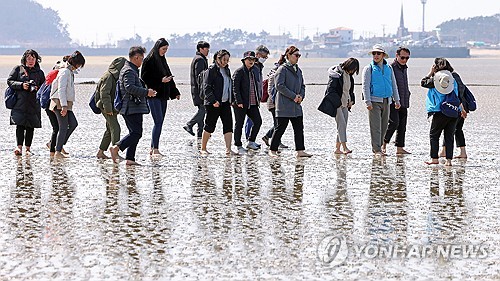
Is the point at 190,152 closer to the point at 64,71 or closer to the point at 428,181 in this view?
the point at 64,71

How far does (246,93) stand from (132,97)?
2230 millimetres

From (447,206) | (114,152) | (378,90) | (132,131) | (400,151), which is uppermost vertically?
(378,90)

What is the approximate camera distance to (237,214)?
27.1 ft

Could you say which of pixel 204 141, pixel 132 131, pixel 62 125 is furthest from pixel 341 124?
pixel 62 125

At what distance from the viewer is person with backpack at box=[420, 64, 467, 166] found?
37.4ft

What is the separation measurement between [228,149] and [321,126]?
16.2 ft

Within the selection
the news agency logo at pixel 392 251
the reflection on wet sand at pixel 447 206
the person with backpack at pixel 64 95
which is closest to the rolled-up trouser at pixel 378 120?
the reflection on wet sand at pixel 447 206

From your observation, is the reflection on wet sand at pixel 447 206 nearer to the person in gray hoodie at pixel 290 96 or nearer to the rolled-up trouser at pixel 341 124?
the rolled-up trouser at pixel 341 124

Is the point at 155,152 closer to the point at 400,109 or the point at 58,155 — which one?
the point at 58,155

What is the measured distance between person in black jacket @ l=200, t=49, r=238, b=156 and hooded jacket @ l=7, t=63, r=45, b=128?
6.79 feet

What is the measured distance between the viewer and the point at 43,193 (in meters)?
9.35

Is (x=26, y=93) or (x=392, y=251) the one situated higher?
(x=26, y=93)

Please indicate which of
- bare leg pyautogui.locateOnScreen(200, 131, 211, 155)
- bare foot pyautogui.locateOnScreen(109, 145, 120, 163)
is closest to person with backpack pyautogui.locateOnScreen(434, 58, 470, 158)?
bare leg pyautogui.locateOnScreen(200, 131, 211, 155)

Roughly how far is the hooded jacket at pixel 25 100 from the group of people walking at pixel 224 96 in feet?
0.04
